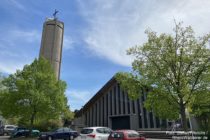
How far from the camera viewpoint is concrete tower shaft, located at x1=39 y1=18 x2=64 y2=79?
73125 millimetres

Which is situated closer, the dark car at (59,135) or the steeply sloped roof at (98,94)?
the dark car at (59,135)

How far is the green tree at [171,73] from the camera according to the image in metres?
13.2

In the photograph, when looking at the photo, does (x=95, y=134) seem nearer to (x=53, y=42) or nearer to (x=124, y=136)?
(x=124, y=136)

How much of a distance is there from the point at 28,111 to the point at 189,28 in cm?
2153

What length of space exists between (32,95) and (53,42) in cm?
5382

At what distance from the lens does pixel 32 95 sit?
24547 millimetres

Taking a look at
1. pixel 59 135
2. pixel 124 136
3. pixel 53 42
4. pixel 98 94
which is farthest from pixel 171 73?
pixel 53 42

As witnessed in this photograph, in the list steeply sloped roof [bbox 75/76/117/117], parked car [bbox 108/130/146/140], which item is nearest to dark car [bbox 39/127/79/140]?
parked car [bbox 108/130/146/140]

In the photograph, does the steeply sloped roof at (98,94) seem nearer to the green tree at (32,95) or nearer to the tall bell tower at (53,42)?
the green tree at (32,95)

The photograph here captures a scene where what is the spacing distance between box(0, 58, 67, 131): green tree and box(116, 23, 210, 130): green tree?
47.0ft

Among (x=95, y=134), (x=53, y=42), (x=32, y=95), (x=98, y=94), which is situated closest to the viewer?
(x=95, y=134)

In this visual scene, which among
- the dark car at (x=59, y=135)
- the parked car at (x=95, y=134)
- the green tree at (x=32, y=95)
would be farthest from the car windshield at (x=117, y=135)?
the green tree at (x=32, y=95)

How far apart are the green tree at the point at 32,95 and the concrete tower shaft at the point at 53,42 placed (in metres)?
44.5

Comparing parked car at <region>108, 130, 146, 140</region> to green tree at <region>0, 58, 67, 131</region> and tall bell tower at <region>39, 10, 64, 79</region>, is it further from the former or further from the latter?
tall bell tower at <region>39, 10, 64, 79</region>
